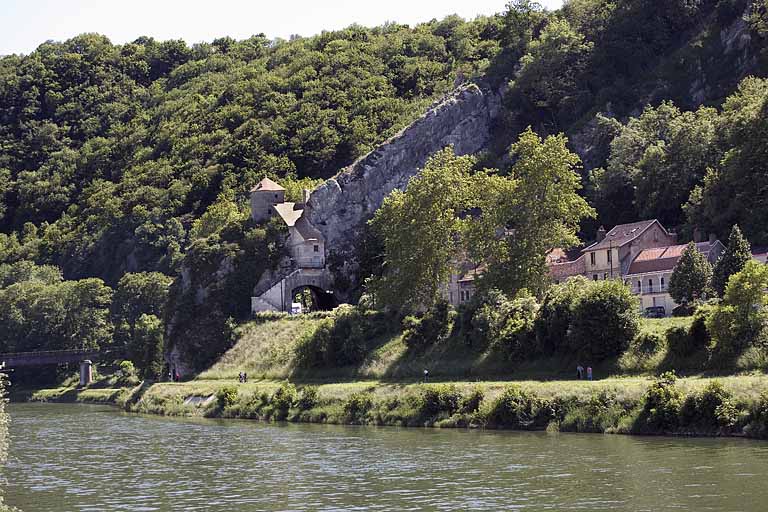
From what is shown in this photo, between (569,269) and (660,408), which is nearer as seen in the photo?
(660,408)

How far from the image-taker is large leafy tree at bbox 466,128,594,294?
91.5 meters

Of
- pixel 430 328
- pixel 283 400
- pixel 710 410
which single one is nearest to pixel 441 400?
pixel 283 400

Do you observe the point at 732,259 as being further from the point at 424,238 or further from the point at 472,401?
the point at 424,238

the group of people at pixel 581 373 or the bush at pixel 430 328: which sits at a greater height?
the bush at pixel 430 328

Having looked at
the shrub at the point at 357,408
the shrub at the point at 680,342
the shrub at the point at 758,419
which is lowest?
the shrub at the point at 758,419

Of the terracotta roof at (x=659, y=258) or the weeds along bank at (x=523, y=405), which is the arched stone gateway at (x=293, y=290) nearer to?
the weeds along bank at (x=523, y=405)

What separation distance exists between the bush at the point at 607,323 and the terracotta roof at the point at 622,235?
25.5m

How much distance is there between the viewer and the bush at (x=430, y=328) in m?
90.5

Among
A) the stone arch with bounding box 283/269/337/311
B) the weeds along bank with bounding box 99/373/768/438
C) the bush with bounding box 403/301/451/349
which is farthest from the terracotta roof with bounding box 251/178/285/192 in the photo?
the bush with bounding box 403/301/451/349

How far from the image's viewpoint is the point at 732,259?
82.1 m

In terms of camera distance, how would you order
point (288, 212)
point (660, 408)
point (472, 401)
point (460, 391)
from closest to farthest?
1. point (660, 408)
2. point (472, 401)
3. point (460, 391)
4. point (288, 212)

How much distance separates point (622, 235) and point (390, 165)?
40.3m

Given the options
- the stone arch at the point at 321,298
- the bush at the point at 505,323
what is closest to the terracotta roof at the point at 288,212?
the stone arch at the point at 321,298

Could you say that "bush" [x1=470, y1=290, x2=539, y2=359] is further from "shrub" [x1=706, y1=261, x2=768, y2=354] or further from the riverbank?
"shrub" [x1=706, y1=261, x2=768, y2=354]
